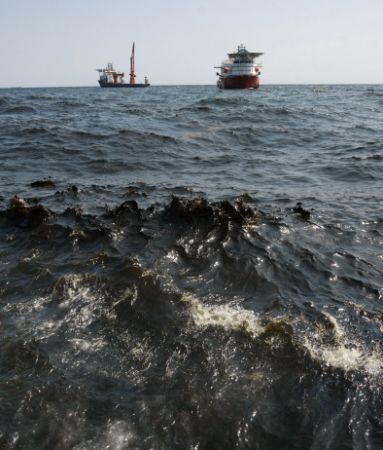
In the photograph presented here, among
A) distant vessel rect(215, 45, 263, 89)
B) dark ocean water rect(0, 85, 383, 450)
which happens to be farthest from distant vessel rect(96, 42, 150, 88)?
dark ocean water rect(0, 85, 383, 450)

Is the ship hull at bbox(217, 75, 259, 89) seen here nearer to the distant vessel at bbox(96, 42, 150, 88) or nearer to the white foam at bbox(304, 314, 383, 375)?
the distant vessel at bbox(96, 42, 150, 88)

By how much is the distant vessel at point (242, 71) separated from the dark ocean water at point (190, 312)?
64175mm

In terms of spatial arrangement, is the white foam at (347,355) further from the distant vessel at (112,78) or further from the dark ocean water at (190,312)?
the distant vessel at (112,78)

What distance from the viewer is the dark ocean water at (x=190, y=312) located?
3.52 meters

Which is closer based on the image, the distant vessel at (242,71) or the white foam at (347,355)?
the white foam at (347,355)

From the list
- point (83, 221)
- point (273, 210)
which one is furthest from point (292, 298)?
point (83, 221)

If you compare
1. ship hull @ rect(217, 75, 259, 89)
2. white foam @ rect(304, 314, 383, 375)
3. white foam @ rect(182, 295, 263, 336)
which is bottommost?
white foam @ rect(304, 314, 383, 375)

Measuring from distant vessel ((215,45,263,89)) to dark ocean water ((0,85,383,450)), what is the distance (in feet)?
211

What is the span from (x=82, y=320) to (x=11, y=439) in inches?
66.3

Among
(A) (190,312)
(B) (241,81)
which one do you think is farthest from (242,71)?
(A) (190,312)

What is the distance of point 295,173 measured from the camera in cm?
1248

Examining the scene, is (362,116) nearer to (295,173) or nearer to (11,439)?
(295,173)

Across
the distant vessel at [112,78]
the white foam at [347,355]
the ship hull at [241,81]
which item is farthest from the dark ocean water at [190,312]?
the distant vessel at [112,78]

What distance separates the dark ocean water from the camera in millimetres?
3523
